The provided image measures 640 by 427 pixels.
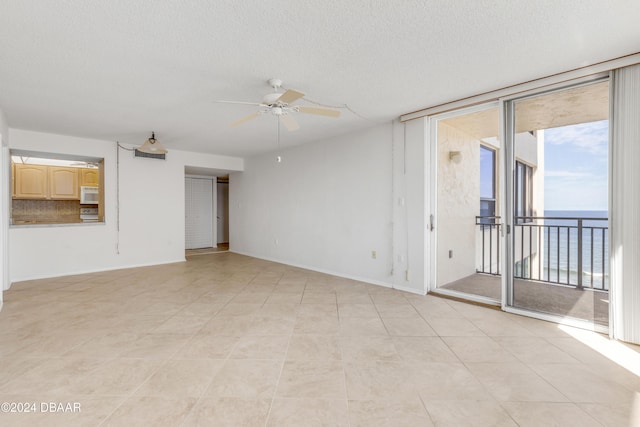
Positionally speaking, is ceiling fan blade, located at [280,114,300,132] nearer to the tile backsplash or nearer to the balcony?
the balcony

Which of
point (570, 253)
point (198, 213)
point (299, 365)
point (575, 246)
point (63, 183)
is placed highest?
point (63, 183)

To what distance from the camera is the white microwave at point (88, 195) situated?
20.3ft

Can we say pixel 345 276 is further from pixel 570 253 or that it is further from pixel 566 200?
pixel 570 253

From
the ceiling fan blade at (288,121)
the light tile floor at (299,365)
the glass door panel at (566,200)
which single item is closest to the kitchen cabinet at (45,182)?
the light tile floor at (299,365)

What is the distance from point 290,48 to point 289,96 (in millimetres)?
372

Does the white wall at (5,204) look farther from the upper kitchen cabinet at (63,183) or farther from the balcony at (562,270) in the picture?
the balcony at (562,270)

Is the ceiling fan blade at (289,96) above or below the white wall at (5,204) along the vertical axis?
above

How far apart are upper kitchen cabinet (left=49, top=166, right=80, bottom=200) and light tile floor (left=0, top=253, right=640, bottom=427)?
332cm

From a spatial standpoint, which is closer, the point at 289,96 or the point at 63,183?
the point at 289,96

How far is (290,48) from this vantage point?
2.31 metres

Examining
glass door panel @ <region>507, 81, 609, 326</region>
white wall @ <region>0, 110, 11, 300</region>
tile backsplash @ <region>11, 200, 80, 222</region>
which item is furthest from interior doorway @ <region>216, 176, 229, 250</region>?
glass door panel @ <region>507, 81, 609, 326</region>

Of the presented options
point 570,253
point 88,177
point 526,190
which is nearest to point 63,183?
point 88,177

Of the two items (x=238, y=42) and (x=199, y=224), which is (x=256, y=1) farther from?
(x=199, y=224)

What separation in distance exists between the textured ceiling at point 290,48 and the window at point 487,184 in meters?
2.46
